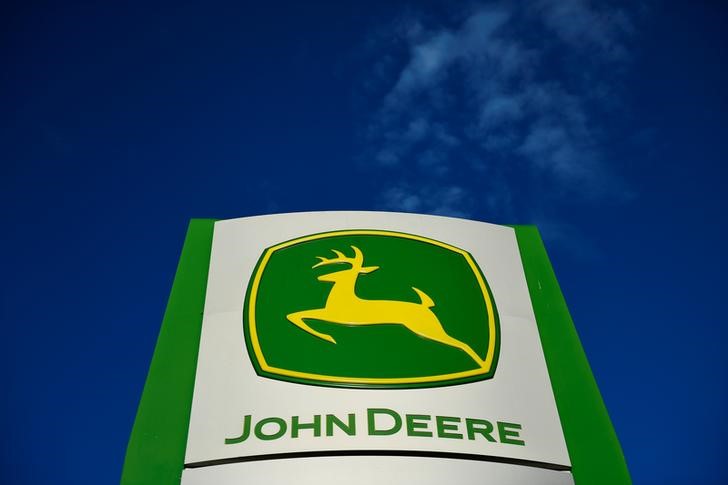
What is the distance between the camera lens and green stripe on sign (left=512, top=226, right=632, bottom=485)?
7676 mm

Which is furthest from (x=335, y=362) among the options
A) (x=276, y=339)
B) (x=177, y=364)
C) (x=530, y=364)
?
(x=530, y=364)

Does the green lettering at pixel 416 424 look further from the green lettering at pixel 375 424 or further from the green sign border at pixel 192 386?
the green sign border at pixel 192 386

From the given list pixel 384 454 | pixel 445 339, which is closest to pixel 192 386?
pixel 384 454

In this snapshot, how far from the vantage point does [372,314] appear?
356 inches

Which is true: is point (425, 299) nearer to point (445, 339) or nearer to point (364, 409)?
point (445, 339)

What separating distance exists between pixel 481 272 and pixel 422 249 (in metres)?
0.94

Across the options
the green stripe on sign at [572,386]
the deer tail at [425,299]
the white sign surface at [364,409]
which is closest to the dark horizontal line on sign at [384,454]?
the white sign surface at [364,409]

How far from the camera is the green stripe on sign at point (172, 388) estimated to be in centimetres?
729

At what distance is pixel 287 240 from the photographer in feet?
33.0

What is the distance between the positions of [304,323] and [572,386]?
136 inches

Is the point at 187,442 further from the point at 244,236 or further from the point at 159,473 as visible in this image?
the point at 244,236

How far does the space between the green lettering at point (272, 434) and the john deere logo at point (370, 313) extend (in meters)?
0.59

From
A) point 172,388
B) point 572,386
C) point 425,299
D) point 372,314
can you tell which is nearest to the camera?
point 172,388

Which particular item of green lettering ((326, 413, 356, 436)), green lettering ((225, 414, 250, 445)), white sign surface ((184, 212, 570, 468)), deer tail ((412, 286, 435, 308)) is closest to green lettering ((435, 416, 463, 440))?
white sign surface ((184, 212, 570, 468))
